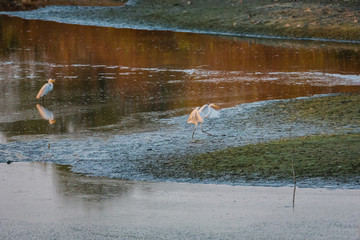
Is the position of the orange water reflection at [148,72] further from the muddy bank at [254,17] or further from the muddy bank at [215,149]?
the muddy bank at [254,17]

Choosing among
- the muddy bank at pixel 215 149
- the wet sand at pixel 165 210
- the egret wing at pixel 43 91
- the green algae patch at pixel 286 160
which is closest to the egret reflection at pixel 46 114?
the egret wing at pixel 43 91

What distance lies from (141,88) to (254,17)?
21.4m

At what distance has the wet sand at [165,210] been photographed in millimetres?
9305

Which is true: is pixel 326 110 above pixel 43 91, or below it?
below

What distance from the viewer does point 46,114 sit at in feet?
61.1

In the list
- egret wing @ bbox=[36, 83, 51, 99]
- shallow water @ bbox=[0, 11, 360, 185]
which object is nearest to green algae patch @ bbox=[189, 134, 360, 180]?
shallow water @ bbox=[0, 11, 360, 185]

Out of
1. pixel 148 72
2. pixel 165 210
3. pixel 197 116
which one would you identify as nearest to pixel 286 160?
pixel 165 210

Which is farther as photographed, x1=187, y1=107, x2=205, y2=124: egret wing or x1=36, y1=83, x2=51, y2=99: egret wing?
x1=36, y1=83, x2=51, y2=99: egret wing

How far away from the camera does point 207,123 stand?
55.3 feet

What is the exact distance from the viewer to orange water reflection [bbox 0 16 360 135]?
1952 cm

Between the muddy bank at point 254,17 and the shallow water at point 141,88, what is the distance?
2.15m

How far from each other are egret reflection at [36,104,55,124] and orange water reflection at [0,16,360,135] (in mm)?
190

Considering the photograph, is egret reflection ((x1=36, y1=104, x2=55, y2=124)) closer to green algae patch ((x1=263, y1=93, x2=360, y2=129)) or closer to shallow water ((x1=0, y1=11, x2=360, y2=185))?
shallow water ((x1=0, y1=11, x2=360, y2=185))

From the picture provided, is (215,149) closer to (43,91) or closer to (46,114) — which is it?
(46,114)
